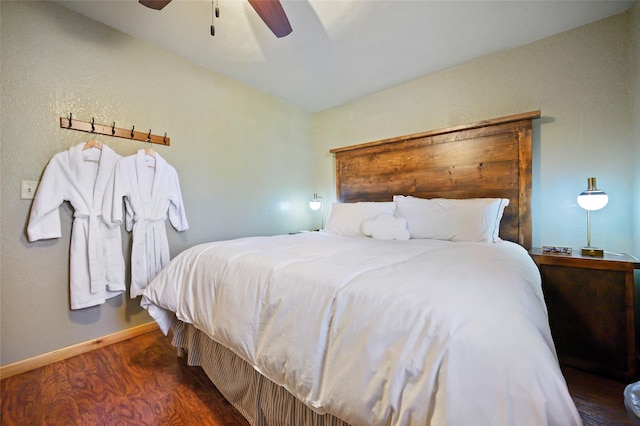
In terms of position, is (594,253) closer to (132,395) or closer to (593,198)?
(593,198)

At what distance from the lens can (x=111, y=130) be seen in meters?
1.99

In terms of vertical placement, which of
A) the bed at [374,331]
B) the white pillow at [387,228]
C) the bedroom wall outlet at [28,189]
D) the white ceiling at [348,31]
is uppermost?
the white ceiling at [348,31]

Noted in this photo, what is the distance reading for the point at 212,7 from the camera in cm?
177

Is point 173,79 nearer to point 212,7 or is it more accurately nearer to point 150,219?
point 212,7

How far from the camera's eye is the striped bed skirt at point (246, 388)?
1.03m

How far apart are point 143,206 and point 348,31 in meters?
2.24

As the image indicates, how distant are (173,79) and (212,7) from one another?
88 cm

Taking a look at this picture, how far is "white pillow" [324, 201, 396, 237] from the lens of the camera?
8.09ft

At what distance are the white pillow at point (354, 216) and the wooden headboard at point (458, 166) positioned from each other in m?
0.45

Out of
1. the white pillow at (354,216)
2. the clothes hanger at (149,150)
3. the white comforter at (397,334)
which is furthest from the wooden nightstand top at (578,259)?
the clothes hanger at (149,150)

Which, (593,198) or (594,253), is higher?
(593,198)

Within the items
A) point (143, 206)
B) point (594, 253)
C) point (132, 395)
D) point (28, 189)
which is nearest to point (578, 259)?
point (594, 253)

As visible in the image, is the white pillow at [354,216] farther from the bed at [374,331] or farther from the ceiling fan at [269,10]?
the ceiling fan at [269,10]

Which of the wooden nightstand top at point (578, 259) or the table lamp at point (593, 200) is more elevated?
the table lamp at point (593, 200)
